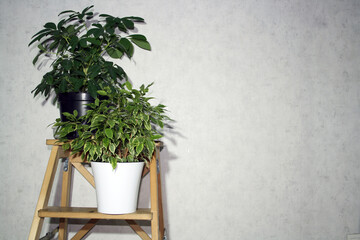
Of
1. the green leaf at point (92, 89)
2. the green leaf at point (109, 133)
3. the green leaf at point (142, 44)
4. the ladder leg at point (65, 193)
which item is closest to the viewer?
the green leaf at point (109, 133)

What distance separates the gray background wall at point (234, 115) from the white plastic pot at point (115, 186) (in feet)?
1.55

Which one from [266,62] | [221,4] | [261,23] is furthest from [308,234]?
[221,4]

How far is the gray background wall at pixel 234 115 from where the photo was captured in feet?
5.17

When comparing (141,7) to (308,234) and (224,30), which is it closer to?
(224,30)

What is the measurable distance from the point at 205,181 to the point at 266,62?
2.61 ft

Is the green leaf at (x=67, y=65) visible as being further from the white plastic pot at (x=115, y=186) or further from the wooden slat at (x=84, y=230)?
the wooden slat at (x=84, y=230)

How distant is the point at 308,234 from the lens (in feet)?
5.30

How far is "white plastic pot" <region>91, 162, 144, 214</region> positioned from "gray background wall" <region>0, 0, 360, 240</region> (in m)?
0.47

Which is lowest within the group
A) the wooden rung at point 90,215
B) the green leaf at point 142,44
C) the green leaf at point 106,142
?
the wooden rung at point 90,215

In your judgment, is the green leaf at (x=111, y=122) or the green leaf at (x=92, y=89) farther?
the green leaf at (x=92, y=89)

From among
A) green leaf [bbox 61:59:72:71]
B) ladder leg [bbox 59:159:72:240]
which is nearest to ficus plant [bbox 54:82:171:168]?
green leaf [bbox 61:59:72:71]

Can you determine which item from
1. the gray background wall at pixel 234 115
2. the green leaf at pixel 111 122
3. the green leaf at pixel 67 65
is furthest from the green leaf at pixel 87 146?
the gray background wall at pixel 234 115

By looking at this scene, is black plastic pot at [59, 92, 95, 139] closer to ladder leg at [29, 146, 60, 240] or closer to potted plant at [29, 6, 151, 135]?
potted plant at [29, 6, 151, 135]

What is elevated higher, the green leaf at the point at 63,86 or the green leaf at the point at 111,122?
the green leaf at the point at 63,86
